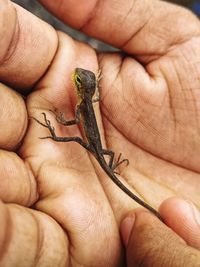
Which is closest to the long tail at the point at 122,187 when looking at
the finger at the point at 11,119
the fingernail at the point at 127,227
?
the fingernail at the point at 127,227

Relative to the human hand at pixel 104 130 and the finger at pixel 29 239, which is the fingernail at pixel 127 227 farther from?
the finger at pixel 29 239

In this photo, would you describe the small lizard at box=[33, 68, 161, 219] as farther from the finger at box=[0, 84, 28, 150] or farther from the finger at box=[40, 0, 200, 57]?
the finger at box=[40, 0, 200, 57]

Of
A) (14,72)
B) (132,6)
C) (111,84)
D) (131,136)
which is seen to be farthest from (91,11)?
(131,136)

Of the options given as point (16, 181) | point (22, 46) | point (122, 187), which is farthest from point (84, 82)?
point (16, 181)

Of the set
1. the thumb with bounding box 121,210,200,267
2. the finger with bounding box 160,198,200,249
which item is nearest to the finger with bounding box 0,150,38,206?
the thumb with bounding box 121,210,200,267

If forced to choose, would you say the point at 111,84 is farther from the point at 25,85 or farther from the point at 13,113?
the point at 13,113
